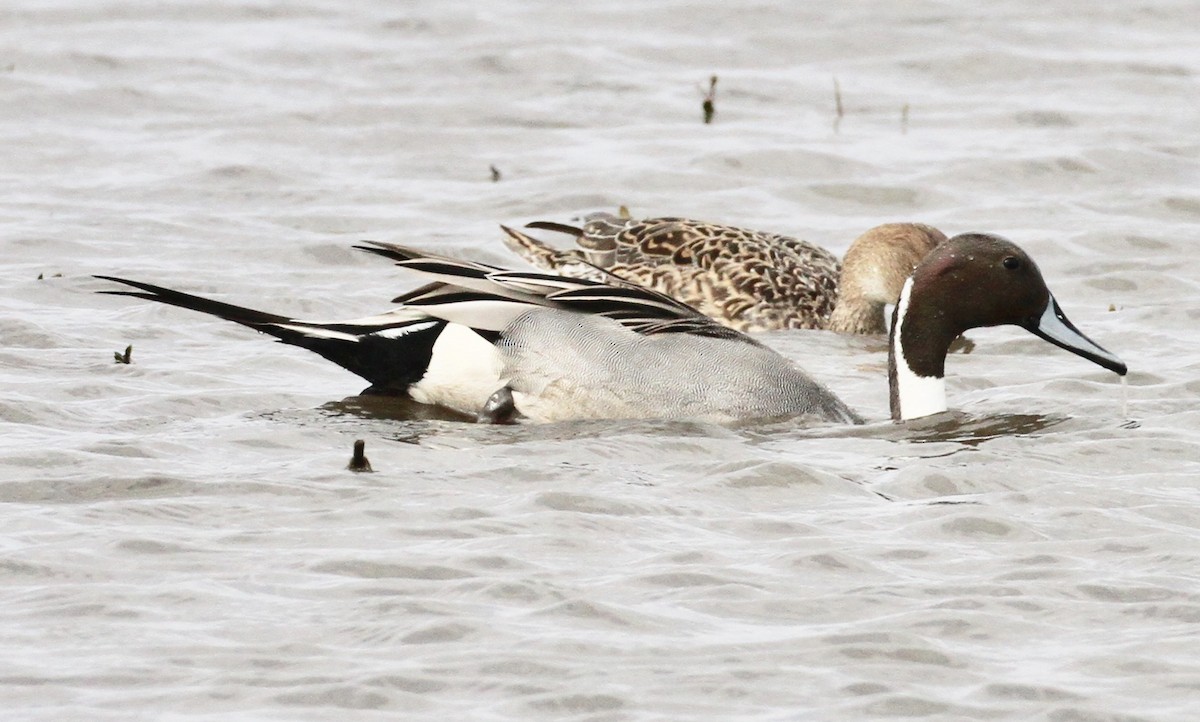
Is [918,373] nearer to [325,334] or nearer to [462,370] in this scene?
[462,370]

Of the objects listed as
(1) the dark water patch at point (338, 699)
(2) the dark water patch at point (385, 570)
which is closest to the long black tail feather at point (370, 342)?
(2) the dark water patch at point (385, 570)

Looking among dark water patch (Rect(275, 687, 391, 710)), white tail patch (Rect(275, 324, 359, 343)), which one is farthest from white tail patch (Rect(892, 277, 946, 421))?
dark water patch (Rect(275, 687, 391, 710))

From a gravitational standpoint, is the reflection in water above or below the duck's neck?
below

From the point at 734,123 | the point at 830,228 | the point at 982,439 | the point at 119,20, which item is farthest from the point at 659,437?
the point at 119,20

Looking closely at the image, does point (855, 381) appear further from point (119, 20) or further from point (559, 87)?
point (119, 20)

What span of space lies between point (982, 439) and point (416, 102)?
20.1ft

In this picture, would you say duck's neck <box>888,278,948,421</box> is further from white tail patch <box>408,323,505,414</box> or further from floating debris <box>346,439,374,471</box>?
floating debris <box>346,439,374,471</box>

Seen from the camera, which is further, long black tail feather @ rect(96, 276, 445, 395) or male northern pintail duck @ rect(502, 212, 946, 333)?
male northern pintail duck @ rect(502, 212, 946, 333)

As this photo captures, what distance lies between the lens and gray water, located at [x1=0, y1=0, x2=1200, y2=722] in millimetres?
4680

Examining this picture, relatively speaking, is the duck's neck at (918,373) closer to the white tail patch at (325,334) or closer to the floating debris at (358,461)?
the white tail patch at (325,334)

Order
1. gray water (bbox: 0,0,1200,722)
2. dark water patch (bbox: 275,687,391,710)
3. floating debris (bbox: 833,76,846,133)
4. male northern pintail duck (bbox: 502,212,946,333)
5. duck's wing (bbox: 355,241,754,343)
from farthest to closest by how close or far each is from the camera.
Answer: floating debris (bbox: 833,76,846,133)
male northern pintail duck (bbox: 502,212,946,333)
duck's wing (bbox: 355,241,754,343)
gray water (bbox: 0,0,1200,722)
dark water patch (bbox: 275,687,391,710)

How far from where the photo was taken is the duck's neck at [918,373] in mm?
7266

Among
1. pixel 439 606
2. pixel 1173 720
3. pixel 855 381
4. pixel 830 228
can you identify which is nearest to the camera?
pixel 1173 720

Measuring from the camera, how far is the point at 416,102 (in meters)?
12.3
